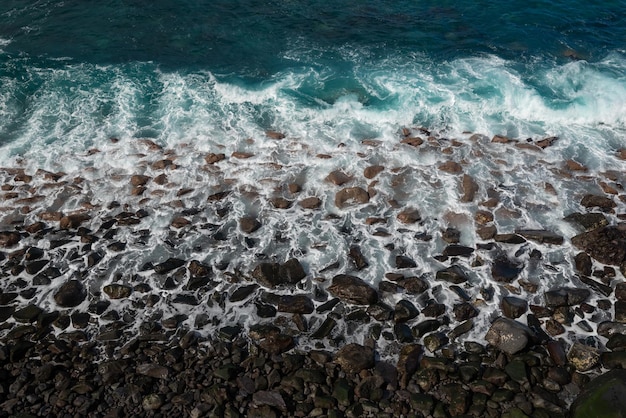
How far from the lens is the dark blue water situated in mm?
19672

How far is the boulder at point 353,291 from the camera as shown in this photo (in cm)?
1202

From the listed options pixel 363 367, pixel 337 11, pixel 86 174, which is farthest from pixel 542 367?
pixel 337 11

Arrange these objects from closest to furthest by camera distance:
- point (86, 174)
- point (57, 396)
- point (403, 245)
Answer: point (57, 396)
point (403, 245)
point (86, 174)

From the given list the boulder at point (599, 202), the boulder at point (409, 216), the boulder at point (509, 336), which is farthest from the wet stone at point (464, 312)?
the boulder at point (599, 202)

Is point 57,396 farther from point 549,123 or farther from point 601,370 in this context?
point 549,123

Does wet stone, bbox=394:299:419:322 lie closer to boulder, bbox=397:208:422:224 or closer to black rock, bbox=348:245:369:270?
black rock, bbox=348:245:369:270

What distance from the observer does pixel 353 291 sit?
12.1 meters

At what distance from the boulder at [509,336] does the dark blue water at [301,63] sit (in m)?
9.58

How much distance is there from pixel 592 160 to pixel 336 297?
433 inches

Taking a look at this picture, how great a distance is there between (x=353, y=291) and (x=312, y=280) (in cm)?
118

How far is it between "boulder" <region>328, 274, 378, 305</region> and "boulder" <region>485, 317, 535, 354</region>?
9.11 feet

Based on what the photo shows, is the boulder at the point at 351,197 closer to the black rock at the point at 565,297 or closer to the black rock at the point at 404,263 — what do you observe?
the black rock at the point at 404,263

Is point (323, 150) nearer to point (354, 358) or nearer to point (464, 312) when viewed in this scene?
point (464, 312)

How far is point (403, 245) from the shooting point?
13742 mm
